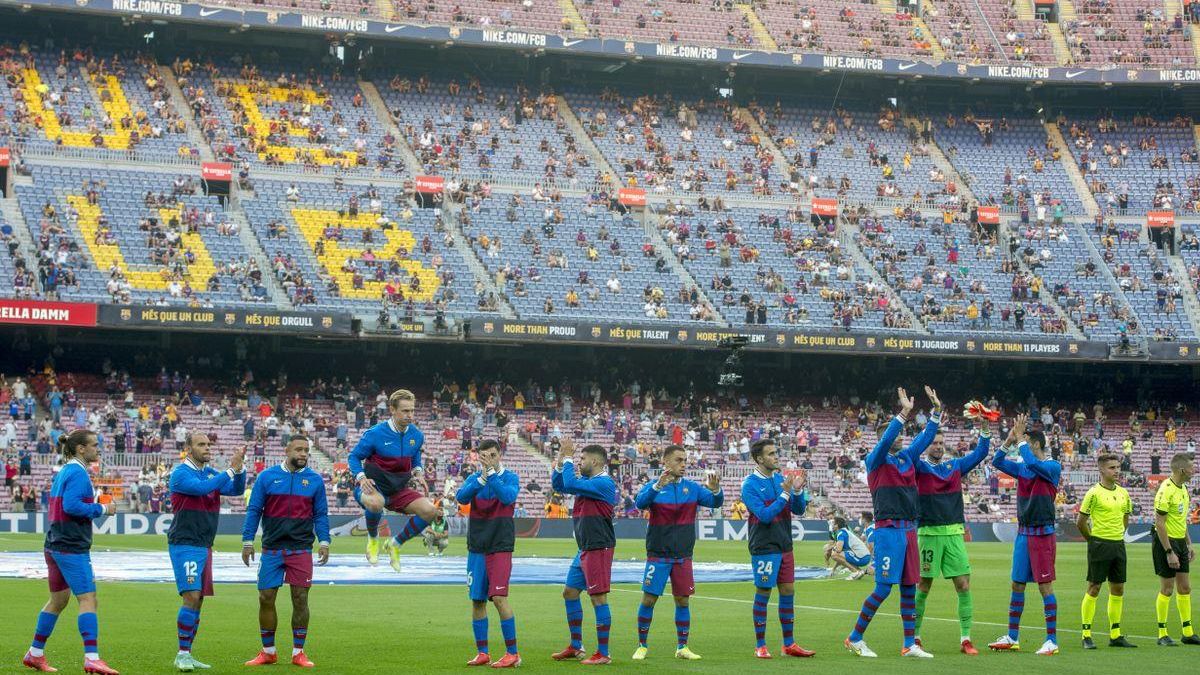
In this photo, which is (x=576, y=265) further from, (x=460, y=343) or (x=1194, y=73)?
(x=1194, y=73)

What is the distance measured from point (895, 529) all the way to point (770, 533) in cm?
152

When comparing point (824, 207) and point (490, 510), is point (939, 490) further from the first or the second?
point (824, 207)

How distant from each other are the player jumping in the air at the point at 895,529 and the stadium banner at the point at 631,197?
46.3 m

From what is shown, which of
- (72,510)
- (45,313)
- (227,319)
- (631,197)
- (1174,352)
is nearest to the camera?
(72,510)

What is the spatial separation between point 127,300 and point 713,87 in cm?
3153

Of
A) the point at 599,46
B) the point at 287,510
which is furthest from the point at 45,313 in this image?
the point at 287,510

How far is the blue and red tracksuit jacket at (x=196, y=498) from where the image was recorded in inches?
626

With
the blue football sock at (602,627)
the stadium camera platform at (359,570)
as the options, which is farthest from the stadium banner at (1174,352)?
the blue football sock at (602,627)

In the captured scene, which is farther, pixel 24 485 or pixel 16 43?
pixel 16 43

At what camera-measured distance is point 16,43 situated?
61250 mm

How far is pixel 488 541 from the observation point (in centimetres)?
1642

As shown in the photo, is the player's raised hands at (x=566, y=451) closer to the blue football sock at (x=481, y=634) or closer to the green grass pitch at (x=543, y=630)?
the blue football sock at (x=481, y=634)

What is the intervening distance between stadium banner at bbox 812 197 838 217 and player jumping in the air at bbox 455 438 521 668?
168 feet

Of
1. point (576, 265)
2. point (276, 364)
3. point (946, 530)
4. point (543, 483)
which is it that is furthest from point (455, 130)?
point (946, 530)
